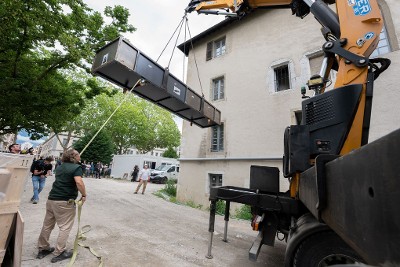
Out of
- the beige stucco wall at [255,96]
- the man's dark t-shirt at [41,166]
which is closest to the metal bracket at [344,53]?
the beige stucco wall at [255,96]

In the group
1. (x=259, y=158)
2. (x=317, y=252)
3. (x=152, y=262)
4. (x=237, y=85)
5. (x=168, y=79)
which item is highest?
(x=237, y=85)

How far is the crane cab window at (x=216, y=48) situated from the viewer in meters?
14.0

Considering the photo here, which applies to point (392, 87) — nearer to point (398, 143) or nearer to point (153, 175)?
point (398, 143)

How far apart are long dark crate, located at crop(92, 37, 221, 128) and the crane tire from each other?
15.7ft

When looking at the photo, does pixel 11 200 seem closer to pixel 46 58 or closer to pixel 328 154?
pixel 328 154

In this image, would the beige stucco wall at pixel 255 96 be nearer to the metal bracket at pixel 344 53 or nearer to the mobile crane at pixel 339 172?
the mobile crane at pixel 339 172

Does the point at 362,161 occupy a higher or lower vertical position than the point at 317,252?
higher

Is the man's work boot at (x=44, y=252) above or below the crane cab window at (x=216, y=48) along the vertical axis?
below

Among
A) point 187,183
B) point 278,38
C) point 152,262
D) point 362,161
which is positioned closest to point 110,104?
point 187,183

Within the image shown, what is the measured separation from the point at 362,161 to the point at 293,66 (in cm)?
1077

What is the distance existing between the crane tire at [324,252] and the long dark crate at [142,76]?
15.7 feet

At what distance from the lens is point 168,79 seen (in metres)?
6.26

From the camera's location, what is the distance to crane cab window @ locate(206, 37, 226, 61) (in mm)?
14046

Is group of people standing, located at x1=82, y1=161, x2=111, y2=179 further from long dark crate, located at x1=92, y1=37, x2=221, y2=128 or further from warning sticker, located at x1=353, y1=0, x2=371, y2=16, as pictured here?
warning sticker, located at x1=353, y1=0, x2=371, y2=16
